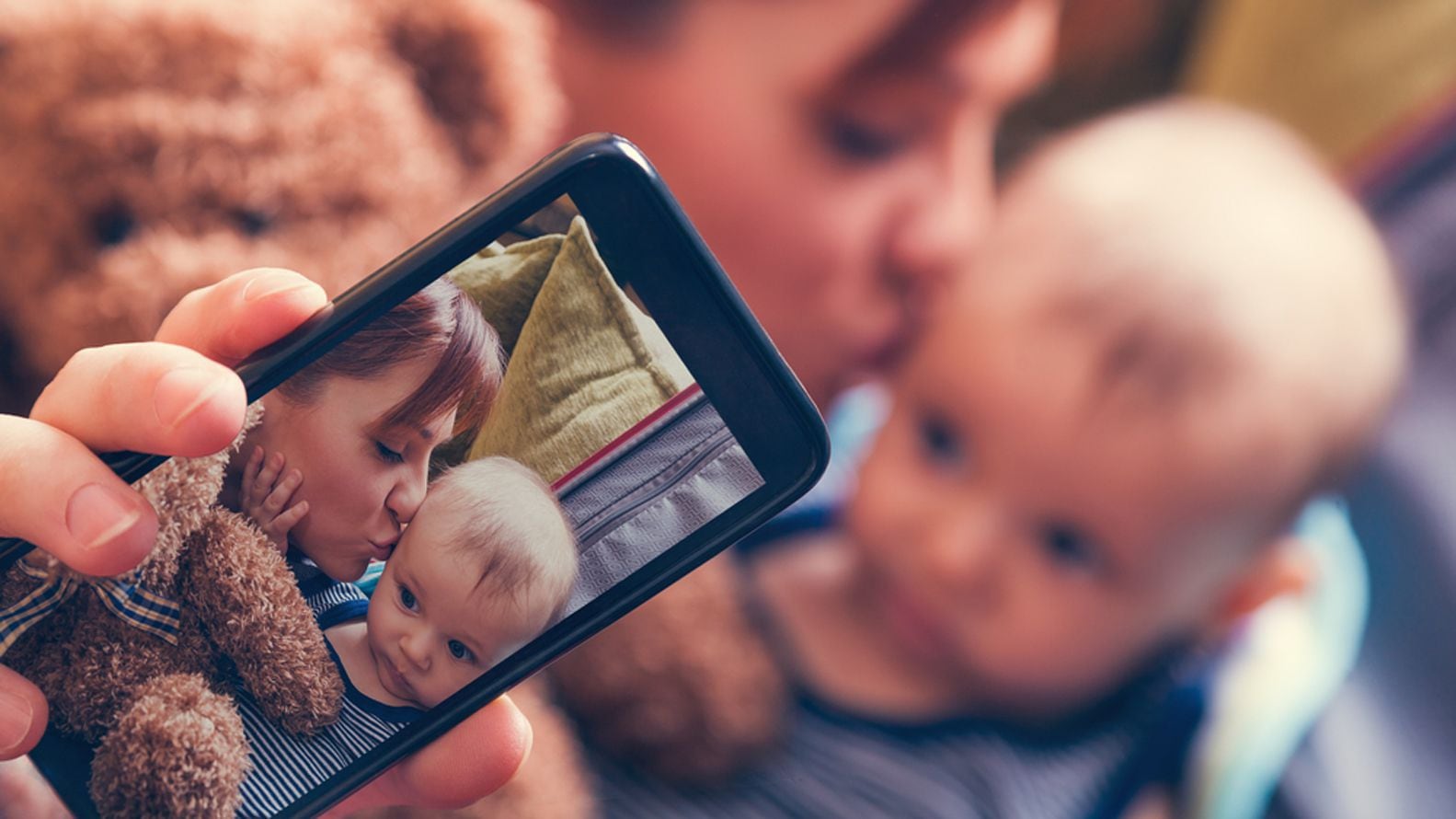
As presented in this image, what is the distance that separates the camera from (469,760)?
29 cm

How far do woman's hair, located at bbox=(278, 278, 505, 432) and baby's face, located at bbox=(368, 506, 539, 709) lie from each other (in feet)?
0.10

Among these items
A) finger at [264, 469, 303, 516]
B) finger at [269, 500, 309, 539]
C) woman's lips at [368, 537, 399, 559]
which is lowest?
woman's lips at [368, 537, 399, 559]

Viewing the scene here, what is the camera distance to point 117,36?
0.36 meters

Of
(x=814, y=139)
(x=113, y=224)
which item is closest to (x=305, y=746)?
Result: (x=113, y=224)

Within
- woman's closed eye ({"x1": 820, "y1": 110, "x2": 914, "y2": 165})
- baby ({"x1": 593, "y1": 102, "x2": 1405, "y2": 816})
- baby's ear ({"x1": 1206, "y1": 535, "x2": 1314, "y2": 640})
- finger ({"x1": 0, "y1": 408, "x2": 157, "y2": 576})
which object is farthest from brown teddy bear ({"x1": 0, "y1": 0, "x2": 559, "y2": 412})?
baby's ear ({"x1": 1206, "y1": 535, "x2": 1314, "y2": 640})

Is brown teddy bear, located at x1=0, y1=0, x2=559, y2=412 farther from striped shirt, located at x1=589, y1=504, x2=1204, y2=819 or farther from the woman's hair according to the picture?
striped shirt, located at x1=589, y1=504, x2=1204, y2=819

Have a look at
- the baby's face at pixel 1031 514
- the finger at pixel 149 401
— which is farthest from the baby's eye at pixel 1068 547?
the finger at pixel 149 401

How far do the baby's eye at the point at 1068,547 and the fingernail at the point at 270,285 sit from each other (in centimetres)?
42

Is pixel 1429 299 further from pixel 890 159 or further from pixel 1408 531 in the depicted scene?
pixel 890 159

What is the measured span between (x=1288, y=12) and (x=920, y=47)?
0.46 metres

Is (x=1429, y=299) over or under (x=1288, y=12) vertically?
under

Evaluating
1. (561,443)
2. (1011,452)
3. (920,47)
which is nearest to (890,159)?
(920,47)

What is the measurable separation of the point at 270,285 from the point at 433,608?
10 cm

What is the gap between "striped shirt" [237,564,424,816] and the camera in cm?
27
